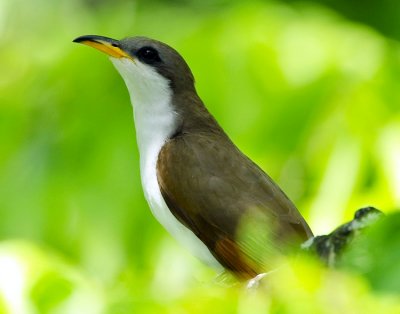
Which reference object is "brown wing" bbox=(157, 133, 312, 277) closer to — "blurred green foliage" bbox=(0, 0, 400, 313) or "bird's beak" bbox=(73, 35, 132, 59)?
"blurred green foliage" bbox=(0, 0, 400, 313)

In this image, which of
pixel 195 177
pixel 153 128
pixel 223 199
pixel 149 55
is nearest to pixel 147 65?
pixel 149 55

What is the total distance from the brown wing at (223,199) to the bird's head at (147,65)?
0.37 meters

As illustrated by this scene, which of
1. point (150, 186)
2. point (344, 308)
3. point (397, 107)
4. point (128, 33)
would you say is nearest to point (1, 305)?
point (344, 308)

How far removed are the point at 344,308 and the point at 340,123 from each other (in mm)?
3042

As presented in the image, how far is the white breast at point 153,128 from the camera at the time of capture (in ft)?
14.6

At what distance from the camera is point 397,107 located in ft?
15.6

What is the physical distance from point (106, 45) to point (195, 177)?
839 millimetres

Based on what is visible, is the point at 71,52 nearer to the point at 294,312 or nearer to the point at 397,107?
the point at 397,107

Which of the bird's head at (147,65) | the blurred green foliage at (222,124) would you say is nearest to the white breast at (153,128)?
the bird's head at (147,65)

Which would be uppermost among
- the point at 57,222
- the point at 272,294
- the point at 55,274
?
the point at 272,294

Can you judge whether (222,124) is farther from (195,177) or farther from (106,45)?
(106,45)

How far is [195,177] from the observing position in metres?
4.64

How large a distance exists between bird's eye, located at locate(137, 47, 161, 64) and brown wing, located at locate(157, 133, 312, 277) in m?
0.51

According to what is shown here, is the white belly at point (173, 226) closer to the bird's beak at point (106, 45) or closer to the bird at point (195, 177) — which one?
the bird at point (195, 177)
